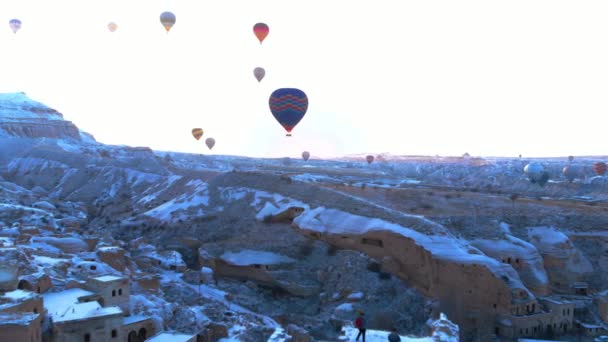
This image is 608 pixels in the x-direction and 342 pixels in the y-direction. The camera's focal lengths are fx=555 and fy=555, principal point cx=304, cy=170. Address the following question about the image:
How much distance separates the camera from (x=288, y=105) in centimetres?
2981

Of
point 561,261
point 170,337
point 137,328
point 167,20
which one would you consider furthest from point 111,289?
point 167,20

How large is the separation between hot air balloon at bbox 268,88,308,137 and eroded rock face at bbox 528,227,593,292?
45.4 feet

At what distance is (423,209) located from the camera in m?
34.8

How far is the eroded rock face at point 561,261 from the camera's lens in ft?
85.9

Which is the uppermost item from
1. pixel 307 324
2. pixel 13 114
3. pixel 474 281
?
pixel 13 114

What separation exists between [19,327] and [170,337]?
3986 mm

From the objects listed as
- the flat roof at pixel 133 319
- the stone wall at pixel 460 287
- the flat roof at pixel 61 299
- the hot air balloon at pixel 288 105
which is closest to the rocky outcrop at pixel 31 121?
the hot air balloon at pixel 288 105

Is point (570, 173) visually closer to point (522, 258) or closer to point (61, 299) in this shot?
point (522, 258)

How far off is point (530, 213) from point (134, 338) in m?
24.6

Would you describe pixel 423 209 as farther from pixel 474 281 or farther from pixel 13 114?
pixel 13 114

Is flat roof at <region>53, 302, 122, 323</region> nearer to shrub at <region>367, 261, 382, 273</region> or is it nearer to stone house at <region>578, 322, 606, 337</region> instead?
shrub at <region>367, 261, 382, 273</region>

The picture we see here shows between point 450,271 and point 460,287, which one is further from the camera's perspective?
point 450,271

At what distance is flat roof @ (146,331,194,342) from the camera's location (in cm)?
1487

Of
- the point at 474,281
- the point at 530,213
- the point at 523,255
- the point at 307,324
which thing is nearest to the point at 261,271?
the point at 307,324
